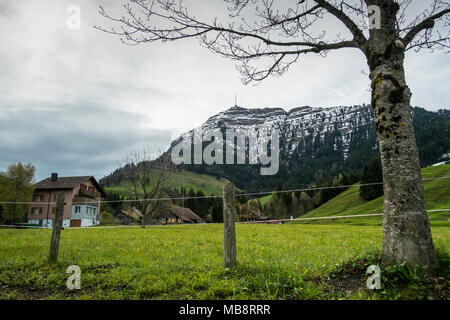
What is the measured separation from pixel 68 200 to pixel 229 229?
245ft

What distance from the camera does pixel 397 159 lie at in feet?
16.4

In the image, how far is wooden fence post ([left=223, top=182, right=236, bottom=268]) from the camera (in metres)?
5.95

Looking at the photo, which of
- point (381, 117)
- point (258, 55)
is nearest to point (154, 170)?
point (258, 55)

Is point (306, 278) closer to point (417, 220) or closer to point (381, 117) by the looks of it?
point (417, 220)

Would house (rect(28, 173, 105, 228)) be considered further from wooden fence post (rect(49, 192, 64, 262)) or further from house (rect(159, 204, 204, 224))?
wooden fence post (rect(49, 192, 64, 262))

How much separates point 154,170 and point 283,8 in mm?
36326

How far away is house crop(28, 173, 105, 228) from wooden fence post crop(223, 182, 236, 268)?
227ft

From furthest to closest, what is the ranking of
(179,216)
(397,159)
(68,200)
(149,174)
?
(179,216) → (68,200) → (149,174) → (397,159)

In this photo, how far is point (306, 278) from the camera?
16.9 ft

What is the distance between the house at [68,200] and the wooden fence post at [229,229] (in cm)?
6926
